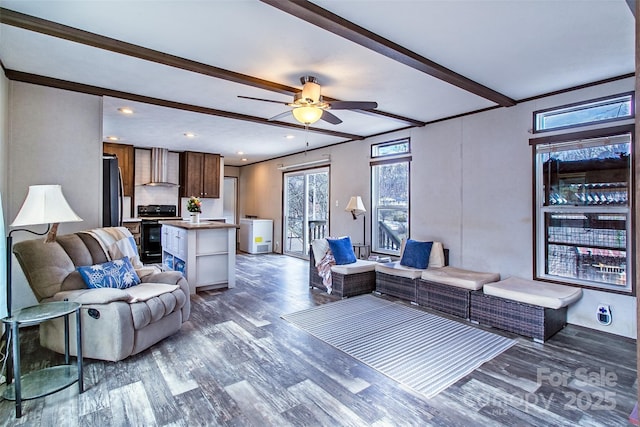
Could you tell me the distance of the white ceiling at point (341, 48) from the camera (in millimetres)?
2189

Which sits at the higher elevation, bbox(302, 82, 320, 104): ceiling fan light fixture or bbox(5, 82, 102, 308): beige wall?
bbox(302, 82, 320, 104): ceiling fan light fixture

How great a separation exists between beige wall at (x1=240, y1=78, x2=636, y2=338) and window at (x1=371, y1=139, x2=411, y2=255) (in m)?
0.19

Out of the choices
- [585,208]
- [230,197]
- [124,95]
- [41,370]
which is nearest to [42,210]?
[41,370]

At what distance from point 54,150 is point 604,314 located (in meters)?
6.05

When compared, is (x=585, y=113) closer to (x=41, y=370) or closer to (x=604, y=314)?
→ (x=604, y=314)

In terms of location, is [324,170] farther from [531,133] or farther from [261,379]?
[261,379]

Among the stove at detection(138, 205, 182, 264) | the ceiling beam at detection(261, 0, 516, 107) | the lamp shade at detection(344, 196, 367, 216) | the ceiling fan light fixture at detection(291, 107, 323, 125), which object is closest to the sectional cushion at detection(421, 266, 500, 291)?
the lamp shade at detection(344, 196, 367, 216)

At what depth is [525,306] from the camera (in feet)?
10.6

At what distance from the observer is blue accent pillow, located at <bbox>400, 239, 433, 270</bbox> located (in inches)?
178

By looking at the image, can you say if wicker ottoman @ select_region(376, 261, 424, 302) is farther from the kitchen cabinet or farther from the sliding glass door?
the kitchen cabinet

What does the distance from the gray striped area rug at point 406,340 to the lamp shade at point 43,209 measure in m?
2.33

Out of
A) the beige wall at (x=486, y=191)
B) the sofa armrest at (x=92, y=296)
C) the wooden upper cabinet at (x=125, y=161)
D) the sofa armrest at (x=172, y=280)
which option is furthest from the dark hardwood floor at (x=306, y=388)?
the wooden upper cabinet at (x=125, y=161)

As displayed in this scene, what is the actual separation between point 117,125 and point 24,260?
345 centimetres

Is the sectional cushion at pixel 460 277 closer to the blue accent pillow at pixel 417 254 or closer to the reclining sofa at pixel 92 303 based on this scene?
the blue accent pillow at pixel 417 254
